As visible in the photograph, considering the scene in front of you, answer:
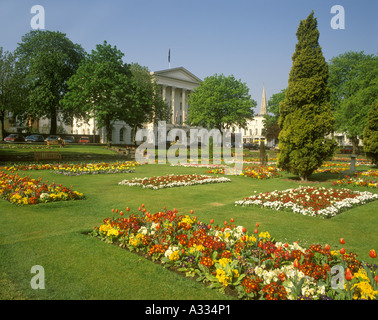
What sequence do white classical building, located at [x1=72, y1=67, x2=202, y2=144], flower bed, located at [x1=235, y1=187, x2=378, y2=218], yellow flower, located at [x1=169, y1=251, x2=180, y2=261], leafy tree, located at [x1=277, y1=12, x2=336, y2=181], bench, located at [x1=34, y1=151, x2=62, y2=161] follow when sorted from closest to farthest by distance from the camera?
yellow flower, located at [x1=169, y1=251, x2=180, y2=261]
flower bed, located at [x1=235, y1=187, x2=378, y2=218]
leafy tree, located at [x1=277, y1=12, x2=336, y2=181]
bench, located at [x1=34, y1=151, x2=62, y2=161]
white classical building, located at [x1=72, y1=67, x2=202, y2=144]

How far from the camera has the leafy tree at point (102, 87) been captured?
37.3m

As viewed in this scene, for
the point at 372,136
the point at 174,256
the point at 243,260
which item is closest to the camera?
the point at 243,260

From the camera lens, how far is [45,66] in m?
43.9

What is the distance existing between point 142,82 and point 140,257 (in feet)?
168

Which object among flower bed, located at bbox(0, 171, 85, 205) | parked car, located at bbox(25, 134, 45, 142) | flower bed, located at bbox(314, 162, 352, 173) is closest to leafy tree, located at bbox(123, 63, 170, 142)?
parked car, located at bbox(25, 134, 45, 142)

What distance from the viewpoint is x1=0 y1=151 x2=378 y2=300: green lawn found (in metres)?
3.82

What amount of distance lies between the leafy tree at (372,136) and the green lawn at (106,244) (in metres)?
13.9

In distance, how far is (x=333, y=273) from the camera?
12.7 feet

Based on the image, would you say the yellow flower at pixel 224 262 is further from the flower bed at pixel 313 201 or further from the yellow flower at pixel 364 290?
the flower bed at pixel 313 201

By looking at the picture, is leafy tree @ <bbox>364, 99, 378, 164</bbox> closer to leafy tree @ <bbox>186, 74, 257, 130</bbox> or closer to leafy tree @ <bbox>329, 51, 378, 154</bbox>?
leafy tree @ <bbox>329, 51, 378, 154</bbox>

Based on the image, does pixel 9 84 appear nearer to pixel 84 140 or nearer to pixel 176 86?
pixel 84 140

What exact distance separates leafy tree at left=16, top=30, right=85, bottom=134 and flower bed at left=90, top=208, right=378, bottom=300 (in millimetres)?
43751

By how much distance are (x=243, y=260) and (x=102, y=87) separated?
123ft

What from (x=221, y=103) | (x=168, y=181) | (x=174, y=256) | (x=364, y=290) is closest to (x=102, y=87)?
(x=221, y=103)
